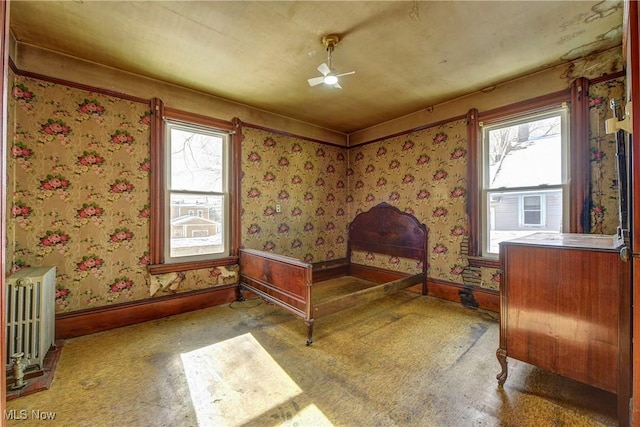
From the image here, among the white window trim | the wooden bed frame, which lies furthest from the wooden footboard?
the white window trim

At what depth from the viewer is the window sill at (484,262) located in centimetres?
323

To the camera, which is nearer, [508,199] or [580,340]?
[580,340]

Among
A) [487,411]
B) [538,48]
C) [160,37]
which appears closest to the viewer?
[487,411]

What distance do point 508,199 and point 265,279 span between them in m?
3.03

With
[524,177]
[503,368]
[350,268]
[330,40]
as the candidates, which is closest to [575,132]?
[524,177]

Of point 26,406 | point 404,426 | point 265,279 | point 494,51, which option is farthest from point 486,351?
point 26,406

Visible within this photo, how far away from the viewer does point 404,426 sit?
152 centimetres

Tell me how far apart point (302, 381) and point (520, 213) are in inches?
118

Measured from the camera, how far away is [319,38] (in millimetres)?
2309

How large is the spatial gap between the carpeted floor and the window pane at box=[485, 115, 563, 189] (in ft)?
5.53

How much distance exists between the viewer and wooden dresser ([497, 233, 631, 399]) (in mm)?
1461

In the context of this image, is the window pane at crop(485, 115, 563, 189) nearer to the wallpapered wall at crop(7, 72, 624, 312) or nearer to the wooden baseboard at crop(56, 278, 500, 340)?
the wallpapered wall at crop(7, 72, 624, 312)

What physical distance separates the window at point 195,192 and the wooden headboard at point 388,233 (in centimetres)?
229

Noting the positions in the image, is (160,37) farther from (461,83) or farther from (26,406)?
(461,83)
